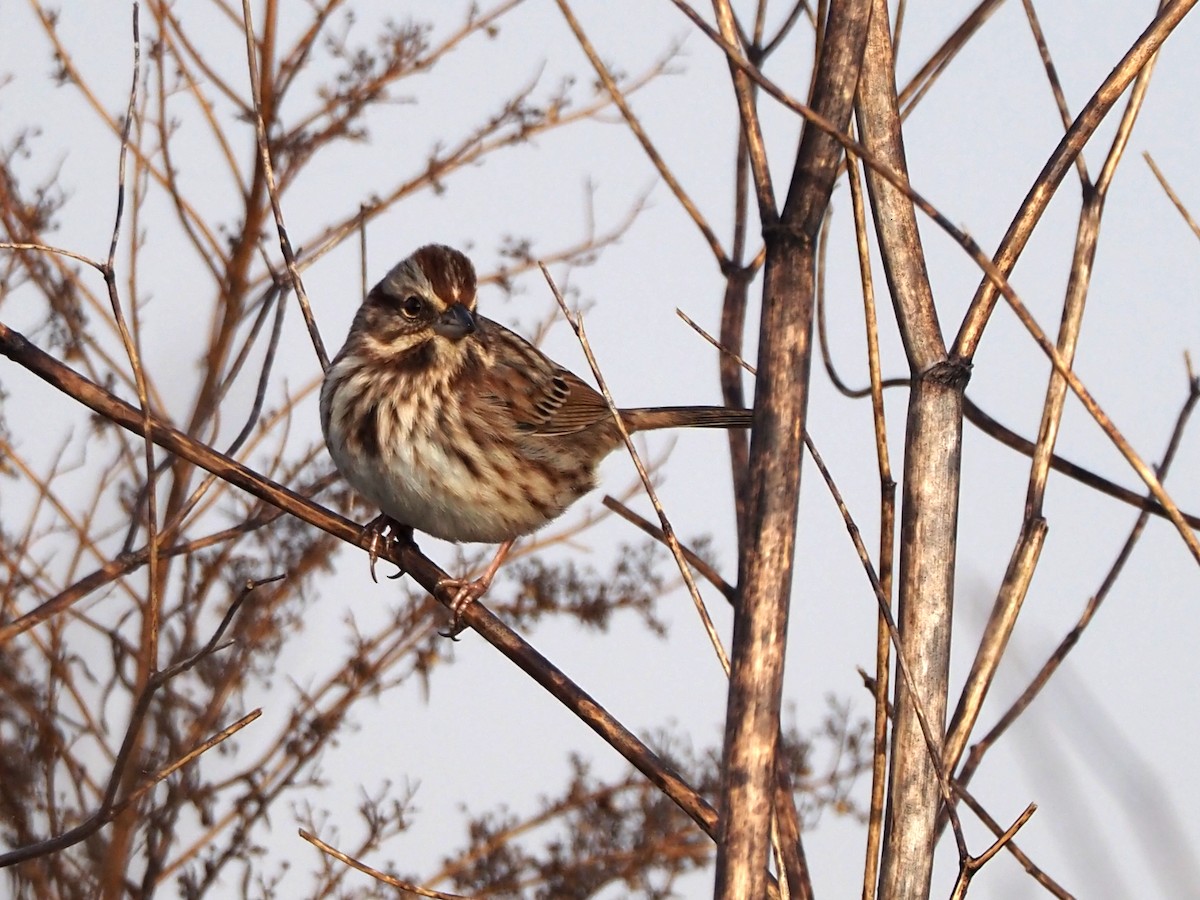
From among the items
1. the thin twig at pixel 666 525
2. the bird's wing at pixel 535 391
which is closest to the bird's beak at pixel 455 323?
the bird's wing at pixel 535 391

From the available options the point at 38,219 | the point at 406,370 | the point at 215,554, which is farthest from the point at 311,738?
the point at 38,219

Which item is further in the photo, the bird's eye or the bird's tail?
the bird's tail

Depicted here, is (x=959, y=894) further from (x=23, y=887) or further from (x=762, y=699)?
(x=23, y=887)

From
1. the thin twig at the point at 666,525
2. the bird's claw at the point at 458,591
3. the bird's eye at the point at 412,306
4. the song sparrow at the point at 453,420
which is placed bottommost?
the thin twig at the point at 666,525

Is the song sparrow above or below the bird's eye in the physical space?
below

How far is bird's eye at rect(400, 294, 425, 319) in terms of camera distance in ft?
11.9

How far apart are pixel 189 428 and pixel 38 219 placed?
728mm

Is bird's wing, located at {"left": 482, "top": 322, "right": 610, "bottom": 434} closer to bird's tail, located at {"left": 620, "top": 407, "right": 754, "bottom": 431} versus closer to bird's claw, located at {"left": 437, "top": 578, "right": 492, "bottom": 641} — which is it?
bird's tail, located at {"left": 620, "top": 407, "right": 754, "bottom": 431}

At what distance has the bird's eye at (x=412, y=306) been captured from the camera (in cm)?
363

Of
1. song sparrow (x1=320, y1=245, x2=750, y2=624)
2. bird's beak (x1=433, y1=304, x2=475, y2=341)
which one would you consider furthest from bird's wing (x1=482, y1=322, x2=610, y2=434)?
bird's beak (x1=433, y1=304, x2=475, y2=341)

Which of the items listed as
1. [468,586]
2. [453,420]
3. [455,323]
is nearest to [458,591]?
[468,586]

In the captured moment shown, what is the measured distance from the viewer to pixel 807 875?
1761mm

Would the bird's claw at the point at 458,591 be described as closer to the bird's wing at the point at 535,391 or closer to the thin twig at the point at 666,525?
the bird's wing at the point at 535,391

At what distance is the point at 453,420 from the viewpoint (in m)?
3.51
